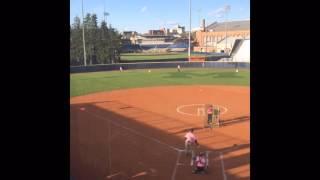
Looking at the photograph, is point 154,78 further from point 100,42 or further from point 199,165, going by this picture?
point 199,165

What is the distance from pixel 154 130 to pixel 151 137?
122 centimetres

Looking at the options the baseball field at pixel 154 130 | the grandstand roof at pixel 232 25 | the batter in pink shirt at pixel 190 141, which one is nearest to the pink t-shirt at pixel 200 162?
the baseball field at pixel 154 130

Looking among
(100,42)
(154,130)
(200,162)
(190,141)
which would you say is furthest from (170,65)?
(200,162)

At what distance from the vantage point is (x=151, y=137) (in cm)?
1465

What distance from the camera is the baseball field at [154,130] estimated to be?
35.6ft

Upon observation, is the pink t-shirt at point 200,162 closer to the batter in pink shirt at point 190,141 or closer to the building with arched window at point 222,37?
the batter in pink shirt at point 190,141

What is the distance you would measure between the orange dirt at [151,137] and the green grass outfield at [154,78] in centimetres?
573

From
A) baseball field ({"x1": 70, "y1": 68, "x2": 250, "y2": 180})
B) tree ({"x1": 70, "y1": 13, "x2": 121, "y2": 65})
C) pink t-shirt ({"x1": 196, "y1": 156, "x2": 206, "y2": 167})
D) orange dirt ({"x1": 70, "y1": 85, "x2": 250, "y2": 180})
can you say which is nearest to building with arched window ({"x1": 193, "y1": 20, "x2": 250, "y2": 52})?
tree ({"x1": 70, "y1": 13, "x2": 121, "y2": 65})
